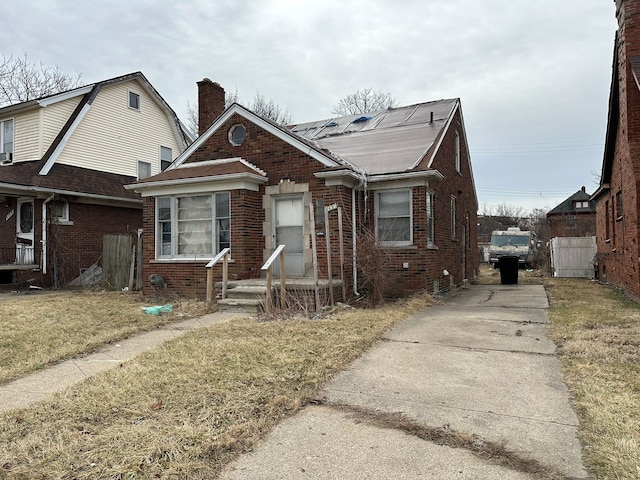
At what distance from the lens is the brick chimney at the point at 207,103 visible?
49.3ft

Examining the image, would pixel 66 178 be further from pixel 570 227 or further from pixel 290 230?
pixel 570 227

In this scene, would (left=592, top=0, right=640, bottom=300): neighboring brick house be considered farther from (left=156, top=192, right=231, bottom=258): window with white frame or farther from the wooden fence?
the wooden fence

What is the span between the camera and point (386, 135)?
13766 mm

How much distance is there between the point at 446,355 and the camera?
19.4ft

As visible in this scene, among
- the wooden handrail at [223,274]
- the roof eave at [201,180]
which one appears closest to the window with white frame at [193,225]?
the roof eave at [201,180]

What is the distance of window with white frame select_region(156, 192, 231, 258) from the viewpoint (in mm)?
11367

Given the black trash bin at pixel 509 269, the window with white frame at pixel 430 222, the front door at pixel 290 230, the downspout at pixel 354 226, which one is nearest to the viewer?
the downspout at pixel 354 226

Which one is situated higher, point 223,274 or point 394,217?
point 394,217

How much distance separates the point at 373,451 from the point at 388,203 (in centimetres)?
901

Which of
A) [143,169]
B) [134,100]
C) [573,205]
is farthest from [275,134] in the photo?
[573,205]

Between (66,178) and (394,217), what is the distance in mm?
11702

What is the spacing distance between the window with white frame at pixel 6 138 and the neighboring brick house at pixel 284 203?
8924mm

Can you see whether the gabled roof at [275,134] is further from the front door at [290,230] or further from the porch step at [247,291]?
the porch step at [247,291]

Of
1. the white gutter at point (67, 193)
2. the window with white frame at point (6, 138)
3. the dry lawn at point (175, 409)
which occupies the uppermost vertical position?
the window with white frame at point (6, 138)
